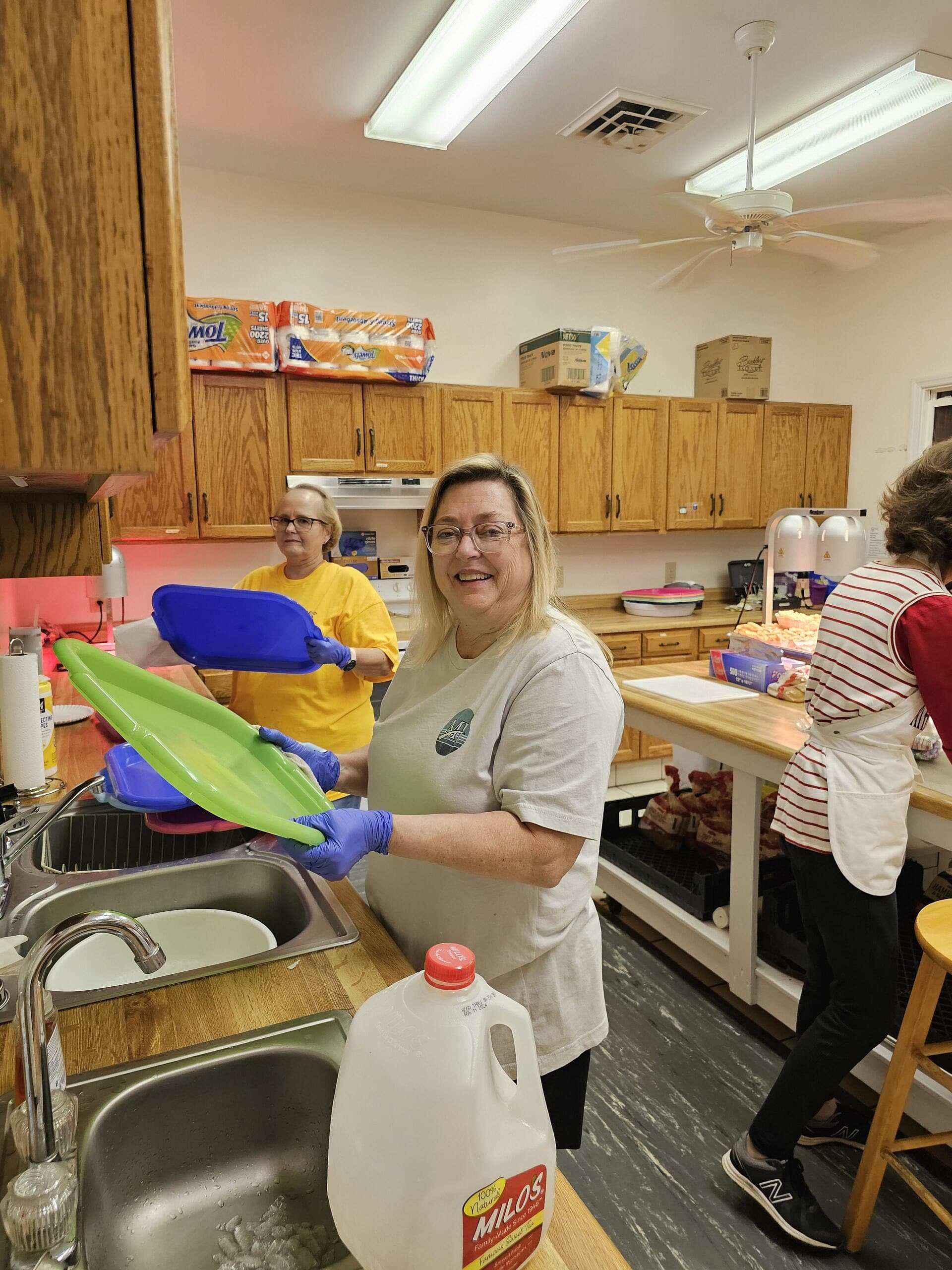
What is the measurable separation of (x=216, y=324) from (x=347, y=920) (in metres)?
3.33

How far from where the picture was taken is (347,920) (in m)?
Result: 1.22

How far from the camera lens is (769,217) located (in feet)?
8.82

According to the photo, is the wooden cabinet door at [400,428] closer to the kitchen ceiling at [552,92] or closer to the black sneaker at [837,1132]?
the kitchen ceiling at [552,92]

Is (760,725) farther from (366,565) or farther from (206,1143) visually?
(366,565)

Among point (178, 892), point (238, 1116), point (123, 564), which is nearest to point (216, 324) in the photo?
point (123, 564)

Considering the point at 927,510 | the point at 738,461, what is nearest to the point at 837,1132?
the point at 927,510

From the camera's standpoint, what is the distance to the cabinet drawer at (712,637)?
495cm

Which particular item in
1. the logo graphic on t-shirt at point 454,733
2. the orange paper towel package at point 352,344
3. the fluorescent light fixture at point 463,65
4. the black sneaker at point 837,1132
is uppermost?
the fluorescent light fixture at point 463,65

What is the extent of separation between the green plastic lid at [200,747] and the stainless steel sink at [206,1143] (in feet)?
0.90

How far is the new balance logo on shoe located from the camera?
170cm

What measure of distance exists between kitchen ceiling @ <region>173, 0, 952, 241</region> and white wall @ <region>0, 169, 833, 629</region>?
0.17m

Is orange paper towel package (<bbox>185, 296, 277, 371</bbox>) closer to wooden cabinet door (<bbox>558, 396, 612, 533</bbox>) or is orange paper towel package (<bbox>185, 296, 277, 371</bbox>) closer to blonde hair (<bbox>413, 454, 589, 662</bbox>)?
wooden cabinet door (<bbox>558, 396, 612, 533</bbox>)

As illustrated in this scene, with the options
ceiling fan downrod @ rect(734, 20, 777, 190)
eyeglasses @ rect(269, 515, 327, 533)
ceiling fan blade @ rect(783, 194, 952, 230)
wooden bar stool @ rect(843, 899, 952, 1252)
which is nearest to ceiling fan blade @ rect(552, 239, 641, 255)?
ceiling fan downrod @ rect(734, 20, 777, 190)

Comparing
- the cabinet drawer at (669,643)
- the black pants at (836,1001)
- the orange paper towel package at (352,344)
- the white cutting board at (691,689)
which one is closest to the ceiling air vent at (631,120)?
the orange paper towel package at (352,344)
